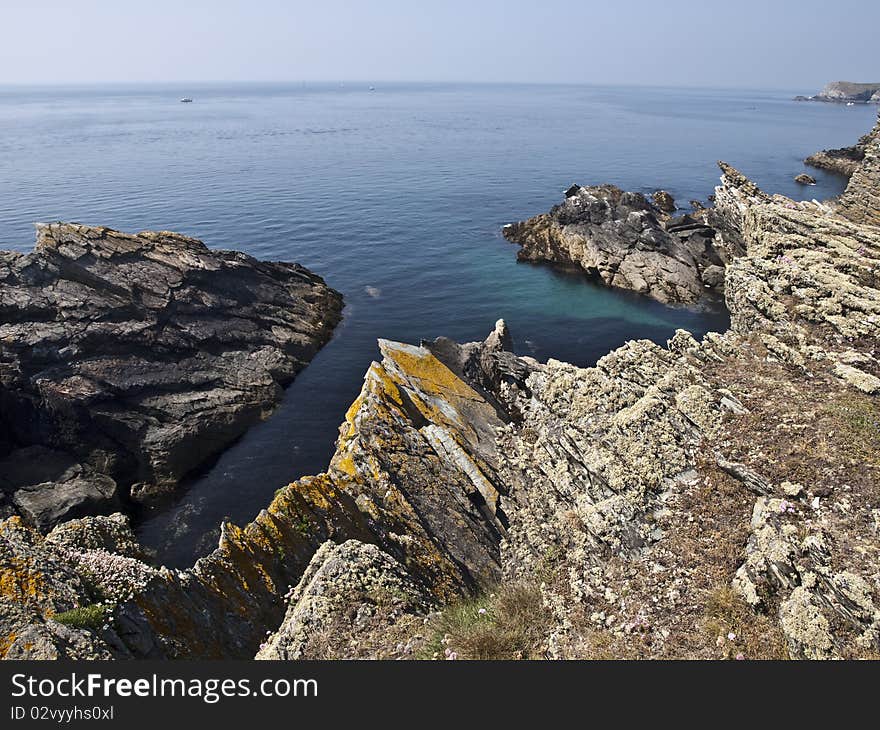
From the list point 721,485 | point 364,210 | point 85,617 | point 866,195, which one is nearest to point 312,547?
point 85,617

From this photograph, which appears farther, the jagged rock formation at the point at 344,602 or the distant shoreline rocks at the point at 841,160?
the distant shoreline rocks at the point at 841,160

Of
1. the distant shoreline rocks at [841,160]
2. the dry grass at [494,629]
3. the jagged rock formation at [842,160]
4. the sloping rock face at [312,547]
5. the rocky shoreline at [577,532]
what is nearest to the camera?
the sloping rock face at [312,547]

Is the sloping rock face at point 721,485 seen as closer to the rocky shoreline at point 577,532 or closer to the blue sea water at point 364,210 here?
the rocky shoreline at point 577,532

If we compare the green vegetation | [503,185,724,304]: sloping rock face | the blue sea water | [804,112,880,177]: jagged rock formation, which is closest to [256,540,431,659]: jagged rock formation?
the green vegetation

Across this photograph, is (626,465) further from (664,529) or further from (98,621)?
(98,621)

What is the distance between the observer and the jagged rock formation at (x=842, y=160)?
10363 cm

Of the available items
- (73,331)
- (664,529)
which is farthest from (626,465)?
(73,331)

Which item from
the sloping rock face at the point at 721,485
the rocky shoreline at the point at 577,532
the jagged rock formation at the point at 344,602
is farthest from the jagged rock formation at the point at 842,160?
the jagged rock formation at the point at 344,602

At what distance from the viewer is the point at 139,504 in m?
28.1

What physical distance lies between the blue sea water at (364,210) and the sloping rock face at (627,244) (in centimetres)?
278

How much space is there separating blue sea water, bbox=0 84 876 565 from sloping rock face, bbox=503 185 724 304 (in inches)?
110

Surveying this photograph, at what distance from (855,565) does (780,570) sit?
142cm

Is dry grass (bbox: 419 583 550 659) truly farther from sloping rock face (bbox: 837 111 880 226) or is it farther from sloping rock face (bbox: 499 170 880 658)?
sloping rock face (bbox: 837 111 880 226)

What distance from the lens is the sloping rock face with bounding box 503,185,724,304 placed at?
171 ft
